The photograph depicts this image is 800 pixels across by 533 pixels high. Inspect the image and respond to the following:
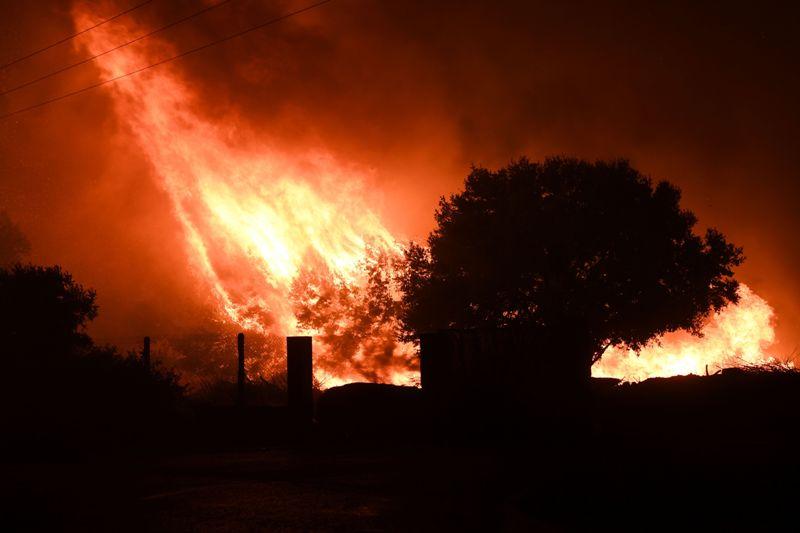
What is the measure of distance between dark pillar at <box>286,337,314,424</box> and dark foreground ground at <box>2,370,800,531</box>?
5.36 ft

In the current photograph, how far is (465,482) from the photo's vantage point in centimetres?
1029

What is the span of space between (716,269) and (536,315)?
30.1ft

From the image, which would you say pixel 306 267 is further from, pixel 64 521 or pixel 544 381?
pixel 64 521

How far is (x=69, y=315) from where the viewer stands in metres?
30.6

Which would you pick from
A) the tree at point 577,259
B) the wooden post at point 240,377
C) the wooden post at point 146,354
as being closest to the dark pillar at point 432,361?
the wooden post at point 240,377

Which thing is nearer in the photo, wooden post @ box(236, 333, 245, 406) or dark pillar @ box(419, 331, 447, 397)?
dark pillar @ box(419, 331, 447, 397)

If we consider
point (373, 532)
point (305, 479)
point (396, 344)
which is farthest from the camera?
point (396, 344)

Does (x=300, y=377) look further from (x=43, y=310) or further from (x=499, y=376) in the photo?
(x=43, y=310)

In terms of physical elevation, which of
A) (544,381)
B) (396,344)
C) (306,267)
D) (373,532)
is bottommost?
(373,532)

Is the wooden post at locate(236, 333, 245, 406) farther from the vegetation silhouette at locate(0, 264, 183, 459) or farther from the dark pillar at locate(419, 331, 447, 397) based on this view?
the dark pillar at locate(419, 331, 447, 397)

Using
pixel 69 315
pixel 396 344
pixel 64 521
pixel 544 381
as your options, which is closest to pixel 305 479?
pixel 64 521

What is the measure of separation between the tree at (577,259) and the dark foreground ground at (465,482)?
15.0 m

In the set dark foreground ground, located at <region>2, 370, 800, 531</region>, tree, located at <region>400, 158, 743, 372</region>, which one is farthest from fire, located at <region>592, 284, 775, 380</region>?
dark foreground ground, located at <region>2, 370, 800, 531</region>

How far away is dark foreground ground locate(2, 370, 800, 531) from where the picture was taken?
664 cm
